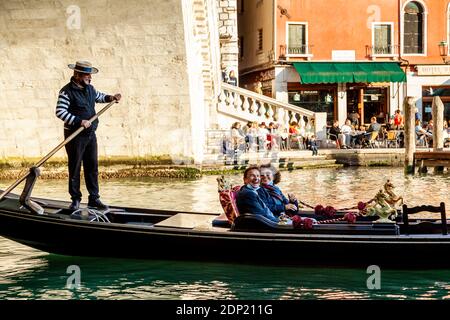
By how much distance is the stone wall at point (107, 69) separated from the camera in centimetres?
1135

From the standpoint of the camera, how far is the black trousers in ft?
20.8

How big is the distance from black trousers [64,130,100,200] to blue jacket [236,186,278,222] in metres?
1.15

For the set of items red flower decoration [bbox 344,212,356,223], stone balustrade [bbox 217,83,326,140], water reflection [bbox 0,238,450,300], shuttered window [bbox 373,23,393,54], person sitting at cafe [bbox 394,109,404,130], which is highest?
shuttered window [bbox 373,23,393,54]

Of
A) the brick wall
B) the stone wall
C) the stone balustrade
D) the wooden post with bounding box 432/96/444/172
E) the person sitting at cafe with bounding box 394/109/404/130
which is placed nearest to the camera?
the stone wall

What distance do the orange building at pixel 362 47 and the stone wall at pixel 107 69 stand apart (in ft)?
27.3

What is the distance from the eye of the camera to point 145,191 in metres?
10.6

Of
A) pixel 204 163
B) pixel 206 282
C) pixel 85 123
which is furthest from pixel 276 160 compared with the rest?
pixel 206 282

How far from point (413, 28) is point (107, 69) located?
10.4 metres

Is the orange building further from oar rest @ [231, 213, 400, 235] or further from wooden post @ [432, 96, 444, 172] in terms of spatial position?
oar rest @ [231, 213, 400, 235]

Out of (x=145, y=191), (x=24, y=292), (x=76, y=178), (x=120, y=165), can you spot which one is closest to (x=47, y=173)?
(x=120, y=165)

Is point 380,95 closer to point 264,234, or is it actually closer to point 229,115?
point 229,115

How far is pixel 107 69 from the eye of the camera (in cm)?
1160

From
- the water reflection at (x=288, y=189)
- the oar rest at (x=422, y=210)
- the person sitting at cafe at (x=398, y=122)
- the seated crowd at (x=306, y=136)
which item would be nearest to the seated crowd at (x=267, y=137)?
the seated crowd at (x=306, y=136)

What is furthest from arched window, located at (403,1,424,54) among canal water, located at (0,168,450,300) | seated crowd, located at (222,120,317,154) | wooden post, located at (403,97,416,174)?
canal water, located at (0,168,450,300)
